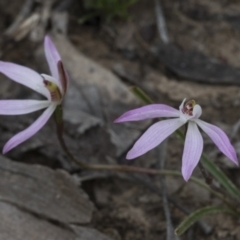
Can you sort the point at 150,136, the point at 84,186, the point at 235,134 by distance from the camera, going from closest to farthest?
the point at 150,136
the point at 84,186
the point at 235,134

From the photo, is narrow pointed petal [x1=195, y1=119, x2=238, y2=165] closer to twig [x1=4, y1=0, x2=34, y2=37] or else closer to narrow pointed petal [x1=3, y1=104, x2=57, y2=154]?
narrow pointed petal [x1=3, y1=104, x2=57, y2=154]

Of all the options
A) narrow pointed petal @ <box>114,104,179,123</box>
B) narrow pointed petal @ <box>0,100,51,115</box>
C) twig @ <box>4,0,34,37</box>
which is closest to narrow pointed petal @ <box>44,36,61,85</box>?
narrow pointed petal @ <box>0,100,51,115</box>

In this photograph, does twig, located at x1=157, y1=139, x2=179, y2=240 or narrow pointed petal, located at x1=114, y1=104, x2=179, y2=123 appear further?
twig, located at x1=157, y1=139, x2=179, y2=240

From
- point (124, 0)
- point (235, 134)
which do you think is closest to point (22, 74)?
point (235, 134)

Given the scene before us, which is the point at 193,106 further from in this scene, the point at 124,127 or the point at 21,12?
the point at 21,12

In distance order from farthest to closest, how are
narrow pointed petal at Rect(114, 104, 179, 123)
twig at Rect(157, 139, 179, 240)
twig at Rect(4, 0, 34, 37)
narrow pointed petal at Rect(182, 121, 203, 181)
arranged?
twig at Rect(4, 0, 34, 37), twig at Rect(157, 139, 179, 240), narrow pointed petal at Rect(114, 104, 179, 123), narrow pointed petal at Rect(182, 121, 203, 181)
